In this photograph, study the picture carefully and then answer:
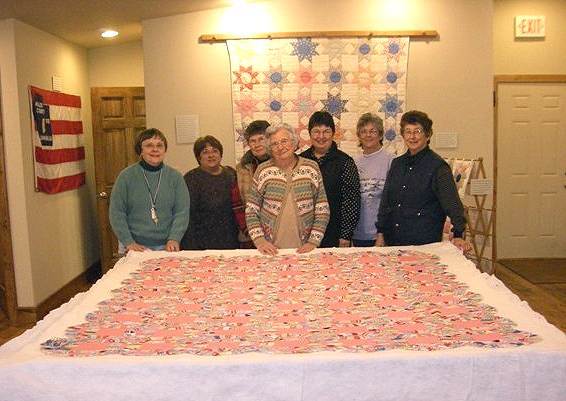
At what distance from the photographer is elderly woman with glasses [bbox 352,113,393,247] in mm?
3340

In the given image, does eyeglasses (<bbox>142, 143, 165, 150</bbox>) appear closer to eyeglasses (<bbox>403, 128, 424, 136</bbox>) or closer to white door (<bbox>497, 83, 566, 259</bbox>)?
eyeglasses (<bbox>403, 128, 424, 136</bbox>)

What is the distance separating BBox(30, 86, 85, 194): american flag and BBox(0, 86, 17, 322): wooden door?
25cm

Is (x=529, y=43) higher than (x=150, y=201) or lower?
higher

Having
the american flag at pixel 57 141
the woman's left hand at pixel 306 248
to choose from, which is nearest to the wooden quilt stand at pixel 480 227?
the woman's left hand at pixel 306 248

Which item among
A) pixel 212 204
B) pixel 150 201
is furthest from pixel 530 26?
pixel 150 201

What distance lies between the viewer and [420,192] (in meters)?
2.94

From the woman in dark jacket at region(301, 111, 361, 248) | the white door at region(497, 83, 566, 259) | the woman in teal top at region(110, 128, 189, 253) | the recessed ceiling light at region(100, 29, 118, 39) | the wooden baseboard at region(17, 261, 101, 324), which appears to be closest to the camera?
the woman in teal top at region(110, 128, 189, 253)

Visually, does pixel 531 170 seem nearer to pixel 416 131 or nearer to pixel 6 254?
pixel 416 131

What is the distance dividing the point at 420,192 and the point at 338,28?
224 cm

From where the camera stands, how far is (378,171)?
3.37 metres

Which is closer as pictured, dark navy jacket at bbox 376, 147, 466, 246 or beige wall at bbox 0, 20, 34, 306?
dark navy jacket at bbox 376, 147, 466, 246

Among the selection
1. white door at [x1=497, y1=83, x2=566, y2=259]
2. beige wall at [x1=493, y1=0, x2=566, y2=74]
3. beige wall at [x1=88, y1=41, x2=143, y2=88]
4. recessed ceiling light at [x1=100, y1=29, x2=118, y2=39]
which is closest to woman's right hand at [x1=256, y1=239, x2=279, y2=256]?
recessed ceiling light at [x1=100, y1=29, x2=118, y2=39]

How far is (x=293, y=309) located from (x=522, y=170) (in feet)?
16.0

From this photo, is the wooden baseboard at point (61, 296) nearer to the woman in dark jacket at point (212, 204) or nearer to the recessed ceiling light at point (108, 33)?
the woman in dark jacket at point (212, 204)
